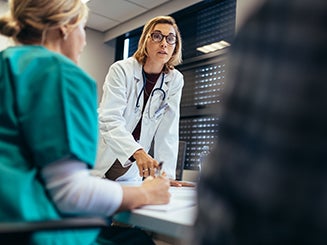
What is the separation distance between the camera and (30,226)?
2.00ft

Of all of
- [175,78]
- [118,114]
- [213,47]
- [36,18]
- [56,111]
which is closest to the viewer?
[56,111]

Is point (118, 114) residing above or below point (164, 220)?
above

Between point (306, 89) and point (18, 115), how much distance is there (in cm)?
60

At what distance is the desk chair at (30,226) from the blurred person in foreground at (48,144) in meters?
0.04

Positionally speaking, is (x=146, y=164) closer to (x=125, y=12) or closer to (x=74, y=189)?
(x=74, y=189)

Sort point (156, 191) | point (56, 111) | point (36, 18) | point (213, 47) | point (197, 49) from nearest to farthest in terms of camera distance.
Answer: point (56, 111) → point (36, 18) → point (156, 191) → point (213, 47) → point (197, 49)

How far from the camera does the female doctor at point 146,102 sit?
1860mm

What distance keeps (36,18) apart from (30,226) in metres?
0.51

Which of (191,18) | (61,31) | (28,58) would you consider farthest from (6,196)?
(191,18)

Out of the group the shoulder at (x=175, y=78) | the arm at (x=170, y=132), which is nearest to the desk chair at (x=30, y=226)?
the arm at (x=170, y=132)

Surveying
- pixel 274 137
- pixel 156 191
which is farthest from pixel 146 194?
pixel 274 137

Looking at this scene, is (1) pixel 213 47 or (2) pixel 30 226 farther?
(1) pixel 213 47

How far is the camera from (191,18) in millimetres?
3631

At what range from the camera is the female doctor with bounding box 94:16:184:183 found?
1.86 m
